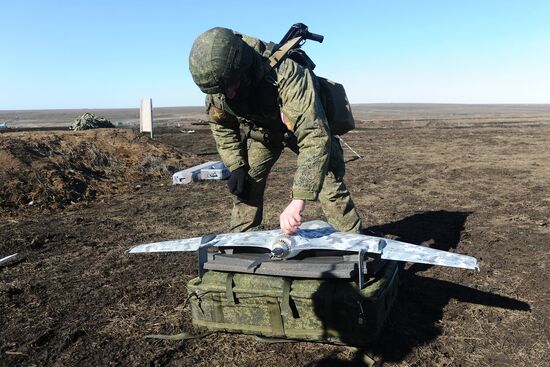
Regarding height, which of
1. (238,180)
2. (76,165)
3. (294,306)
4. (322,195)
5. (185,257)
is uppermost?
(238,180)

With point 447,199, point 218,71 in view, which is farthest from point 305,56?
point 447,199

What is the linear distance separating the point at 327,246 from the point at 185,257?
2.64 m

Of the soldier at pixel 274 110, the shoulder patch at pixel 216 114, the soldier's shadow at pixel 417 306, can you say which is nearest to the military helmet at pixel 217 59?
the soldier at pixel 274 110

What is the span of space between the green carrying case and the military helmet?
1.36 metres

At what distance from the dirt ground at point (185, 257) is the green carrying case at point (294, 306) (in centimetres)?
16

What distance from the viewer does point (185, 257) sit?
18.1ft

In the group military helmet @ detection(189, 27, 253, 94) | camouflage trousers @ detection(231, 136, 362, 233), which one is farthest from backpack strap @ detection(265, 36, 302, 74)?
camouflage trousers @ detection(231, 136, 362, 233)

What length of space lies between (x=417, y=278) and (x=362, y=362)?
1830mm

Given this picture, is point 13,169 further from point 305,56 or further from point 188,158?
point 305,56

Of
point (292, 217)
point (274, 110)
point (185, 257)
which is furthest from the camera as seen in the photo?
point (185, 257)

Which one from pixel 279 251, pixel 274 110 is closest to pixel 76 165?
pixel 274 110

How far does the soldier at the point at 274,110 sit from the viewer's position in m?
3.08

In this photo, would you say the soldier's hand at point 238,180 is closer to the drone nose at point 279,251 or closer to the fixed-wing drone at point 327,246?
the fixed-wing drone at point 327,246

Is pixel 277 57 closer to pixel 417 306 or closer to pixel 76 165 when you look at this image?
pixel 417 306
